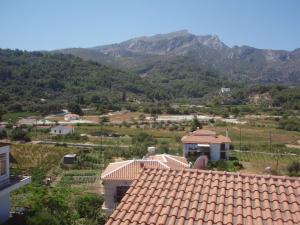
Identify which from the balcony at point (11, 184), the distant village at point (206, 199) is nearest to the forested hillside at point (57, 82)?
the balcony at point (11, 184)

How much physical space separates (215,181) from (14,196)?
2244cm

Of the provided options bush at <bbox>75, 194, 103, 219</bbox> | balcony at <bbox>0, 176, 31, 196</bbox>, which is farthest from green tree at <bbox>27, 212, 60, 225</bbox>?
bush at <bbox>75, 194, 103, 219</bbox>

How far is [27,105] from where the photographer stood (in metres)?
93.8

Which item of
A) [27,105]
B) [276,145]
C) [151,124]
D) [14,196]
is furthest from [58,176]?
[27,105]

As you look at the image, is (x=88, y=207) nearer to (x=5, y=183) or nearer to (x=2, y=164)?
(x=5, y=183)

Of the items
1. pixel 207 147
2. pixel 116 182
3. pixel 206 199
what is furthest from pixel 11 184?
pixel 207 147

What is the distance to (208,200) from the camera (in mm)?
4938

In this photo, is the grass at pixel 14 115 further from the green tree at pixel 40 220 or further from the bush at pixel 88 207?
the green tree at pixel 40 220

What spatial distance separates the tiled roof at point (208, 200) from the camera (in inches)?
178

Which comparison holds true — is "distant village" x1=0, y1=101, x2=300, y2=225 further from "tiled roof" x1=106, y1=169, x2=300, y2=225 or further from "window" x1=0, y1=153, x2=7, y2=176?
"window" x1=0, y1=153, x2=7, y2=176

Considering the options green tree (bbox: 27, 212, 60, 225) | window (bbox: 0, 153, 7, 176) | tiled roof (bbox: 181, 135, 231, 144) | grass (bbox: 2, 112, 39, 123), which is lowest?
tiled roof (bbox: 181, 135, 231, 144)

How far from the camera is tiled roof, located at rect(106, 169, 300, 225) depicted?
4.52m

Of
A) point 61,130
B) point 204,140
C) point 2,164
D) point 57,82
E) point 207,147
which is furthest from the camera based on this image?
point 57,82

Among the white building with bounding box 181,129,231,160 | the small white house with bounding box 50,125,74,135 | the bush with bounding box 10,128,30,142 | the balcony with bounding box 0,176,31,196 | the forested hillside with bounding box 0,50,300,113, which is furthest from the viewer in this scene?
the forested hillside with bounding box 0,50,300,113
